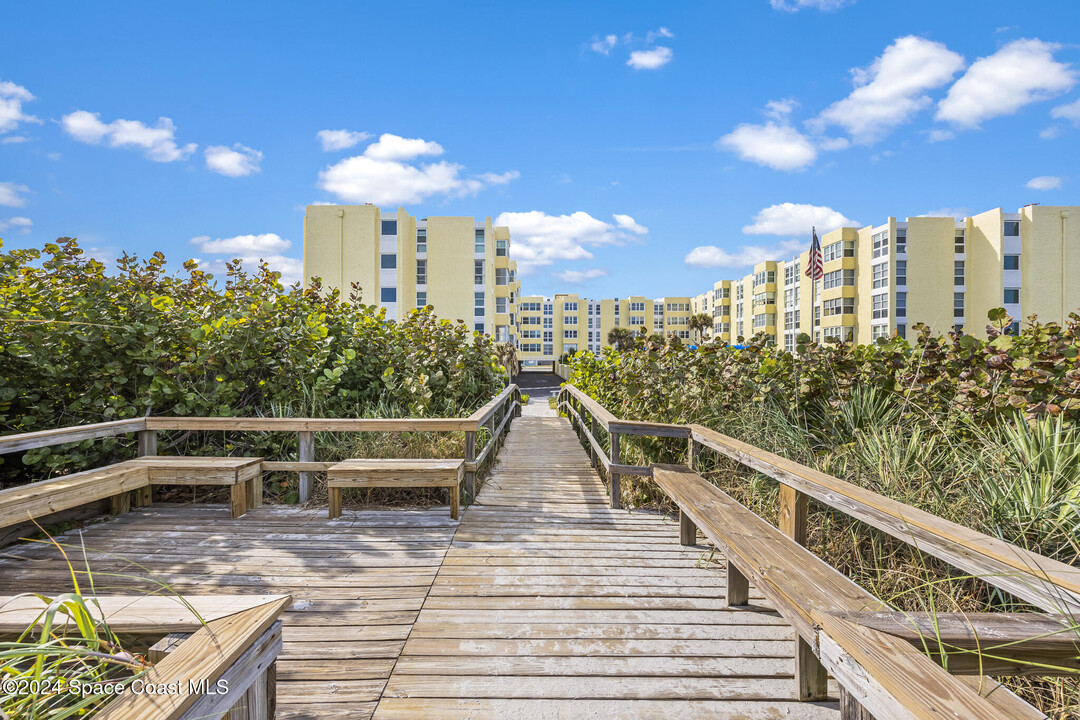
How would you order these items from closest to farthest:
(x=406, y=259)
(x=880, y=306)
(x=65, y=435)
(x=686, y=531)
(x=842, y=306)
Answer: (x=686, y=531) → (x=65, y=435) → (x=406, y=259) → (x=880, y=306) → (x=842, y=306)

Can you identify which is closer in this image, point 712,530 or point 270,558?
point 712,530

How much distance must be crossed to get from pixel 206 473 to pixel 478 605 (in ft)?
9.81

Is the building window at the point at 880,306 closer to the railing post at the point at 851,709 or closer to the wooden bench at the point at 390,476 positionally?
the wooden bench at the point at 390,476

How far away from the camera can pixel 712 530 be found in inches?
124

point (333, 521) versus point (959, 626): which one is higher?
point (959, 626)

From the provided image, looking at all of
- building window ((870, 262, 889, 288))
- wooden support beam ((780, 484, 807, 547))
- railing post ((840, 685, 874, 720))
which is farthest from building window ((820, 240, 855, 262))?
railing post ((840, 685, 874, 720))

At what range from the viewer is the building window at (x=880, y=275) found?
134 ft

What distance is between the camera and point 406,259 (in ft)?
128

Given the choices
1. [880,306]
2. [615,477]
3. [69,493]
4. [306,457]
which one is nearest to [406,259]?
[880,306]

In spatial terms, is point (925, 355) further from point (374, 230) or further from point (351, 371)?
point (374, 230)

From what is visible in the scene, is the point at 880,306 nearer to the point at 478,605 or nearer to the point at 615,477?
the point at 615,477

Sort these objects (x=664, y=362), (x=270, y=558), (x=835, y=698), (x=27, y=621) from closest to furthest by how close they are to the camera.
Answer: (x=27, y=621), (x=835, y=698), (x=270, y=558), (x=664, y=362)

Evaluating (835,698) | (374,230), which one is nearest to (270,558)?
(835,698)

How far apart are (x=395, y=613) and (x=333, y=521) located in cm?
193
